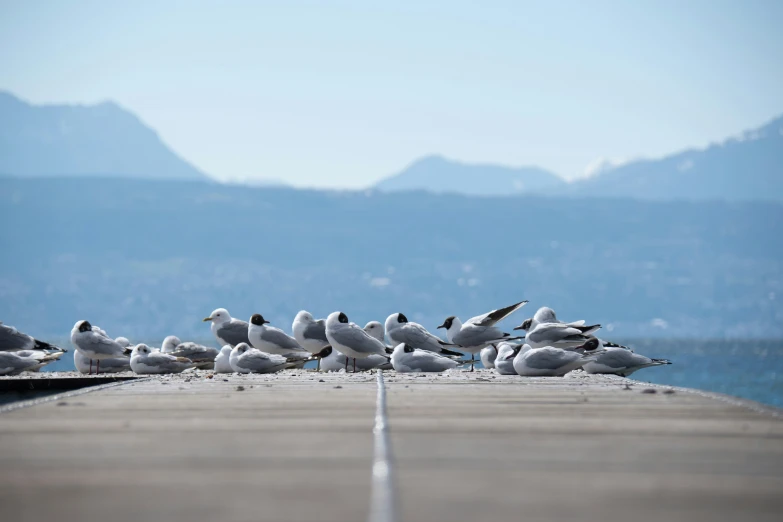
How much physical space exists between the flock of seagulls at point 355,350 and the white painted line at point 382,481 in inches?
354

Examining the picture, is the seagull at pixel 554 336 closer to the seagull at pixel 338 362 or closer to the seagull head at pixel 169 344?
the seagull at pixel 338 362

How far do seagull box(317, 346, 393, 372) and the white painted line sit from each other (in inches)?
465

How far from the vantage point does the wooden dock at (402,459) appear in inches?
185

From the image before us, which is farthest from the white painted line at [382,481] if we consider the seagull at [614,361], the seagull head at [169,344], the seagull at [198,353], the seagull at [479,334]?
the seagull head at [169,344]

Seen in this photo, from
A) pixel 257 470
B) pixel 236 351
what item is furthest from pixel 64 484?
pixel 236 351

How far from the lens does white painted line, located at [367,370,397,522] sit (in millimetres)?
4449

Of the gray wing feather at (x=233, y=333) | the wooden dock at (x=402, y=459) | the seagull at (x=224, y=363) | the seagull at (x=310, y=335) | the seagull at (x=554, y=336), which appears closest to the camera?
the wooden dock at (x=402, y=459)

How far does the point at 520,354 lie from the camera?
1628cm

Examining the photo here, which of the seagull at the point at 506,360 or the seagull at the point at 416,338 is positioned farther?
the seagull at the point at 416,338

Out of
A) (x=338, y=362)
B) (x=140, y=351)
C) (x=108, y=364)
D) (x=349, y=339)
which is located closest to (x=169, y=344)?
(x=108, y=364)

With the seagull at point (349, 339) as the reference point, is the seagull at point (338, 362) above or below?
below

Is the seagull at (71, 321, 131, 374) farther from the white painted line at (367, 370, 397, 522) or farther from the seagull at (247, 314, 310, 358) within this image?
the white painted line at (367, 370, 397, 522)

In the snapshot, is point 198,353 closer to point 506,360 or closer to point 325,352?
point 325,352

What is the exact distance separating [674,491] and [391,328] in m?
15.9
